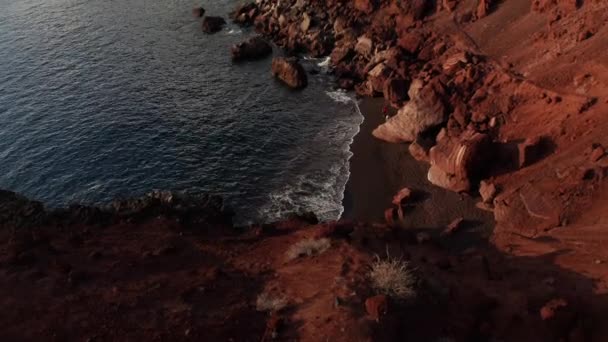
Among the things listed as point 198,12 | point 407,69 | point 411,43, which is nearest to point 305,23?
point 411,43

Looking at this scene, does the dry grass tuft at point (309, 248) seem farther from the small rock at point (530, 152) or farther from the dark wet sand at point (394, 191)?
the small rock at point (530, 152)

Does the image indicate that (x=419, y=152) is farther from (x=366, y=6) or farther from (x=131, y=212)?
(x=366, y=6)

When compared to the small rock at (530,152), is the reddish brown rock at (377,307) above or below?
below

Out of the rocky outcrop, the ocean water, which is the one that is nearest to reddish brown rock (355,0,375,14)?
the ocean water

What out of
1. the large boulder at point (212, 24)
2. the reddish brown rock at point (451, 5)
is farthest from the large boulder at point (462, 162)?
the large boulder at point (212, 24)

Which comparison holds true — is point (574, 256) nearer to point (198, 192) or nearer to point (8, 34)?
point (198, 192)

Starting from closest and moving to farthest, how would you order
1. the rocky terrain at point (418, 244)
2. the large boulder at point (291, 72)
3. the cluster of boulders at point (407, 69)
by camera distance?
the rocky terrain at point (418, 244)
the cluster of boulders at point (407, 69)
the large boulder at point (291, 72)
